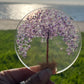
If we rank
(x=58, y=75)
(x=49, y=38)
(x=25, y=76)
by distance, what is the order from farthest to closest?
1. (x=58, y=75)
2. (x=25, y=76)
3. (x=49, y=38)

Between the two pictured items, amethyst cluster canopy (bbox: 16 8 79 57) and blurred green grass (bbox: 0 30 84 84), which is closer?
amethyst cluster canopy (bbox: 16 8 79 57)

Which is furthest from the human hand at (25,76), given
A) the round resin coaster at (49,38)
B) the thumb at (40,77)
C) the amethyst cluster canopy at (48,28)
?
the amethyst cluster canopy at (48,28)

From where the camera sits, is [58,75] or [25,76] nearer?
[25,76]


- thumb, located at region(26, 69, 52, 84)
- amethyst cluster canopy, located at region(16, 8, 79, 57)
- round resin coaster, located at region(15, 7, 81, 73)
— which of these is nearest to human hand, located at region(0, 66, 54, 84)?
thumb, located at region(26, 69, 52, 84)

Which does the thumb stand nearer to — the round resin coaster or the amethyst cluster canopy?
the round resin coaster

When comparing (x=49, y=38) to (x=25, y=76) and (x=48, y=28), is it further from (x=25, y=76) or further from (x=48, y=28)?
(x=25, y=76)

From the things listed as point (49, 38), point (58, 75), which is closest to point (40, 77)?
point (49, 38)
